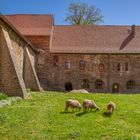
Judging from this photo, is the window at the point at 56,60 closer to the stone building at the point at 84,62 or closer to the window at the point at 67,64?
the stone building at the point at 84,62

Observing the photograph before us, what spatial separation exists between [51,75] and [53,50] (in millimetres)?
2972

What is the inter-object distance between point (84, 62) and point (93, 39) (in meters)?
3.75

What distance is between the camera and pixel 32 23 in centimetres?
4462

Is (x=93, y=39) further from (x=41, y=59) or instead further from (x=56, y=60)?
(x=41, y=59)

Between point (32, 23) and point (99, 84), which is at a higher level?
point (32, 23)

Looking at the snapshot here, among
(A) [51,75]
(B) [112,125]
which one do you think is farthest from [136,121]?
(A) [51,75]

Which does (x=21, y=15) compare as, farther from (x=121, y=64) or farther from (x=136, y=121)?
(x=136, y=121)

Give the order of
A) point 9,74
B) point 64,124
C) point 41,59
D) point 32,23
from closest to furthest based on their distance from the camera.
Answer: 1. point 64,124
2. point 9,74
3. point 41,59
4. point 32,23

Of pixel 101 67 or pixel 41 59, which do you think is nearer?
pixel 41 59

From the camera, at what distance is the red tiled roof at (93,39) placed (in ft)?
140

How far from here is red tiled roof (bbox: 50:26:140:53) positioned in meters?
42.6

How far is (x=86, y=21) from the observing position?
56250 mm

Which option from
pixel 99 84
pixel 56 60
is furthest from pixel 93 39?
pixel 99 84

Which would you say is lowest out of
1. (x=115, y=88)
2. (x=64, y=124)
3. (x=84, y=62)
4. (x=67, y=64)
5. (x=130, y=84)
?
(x=64, y=124)
